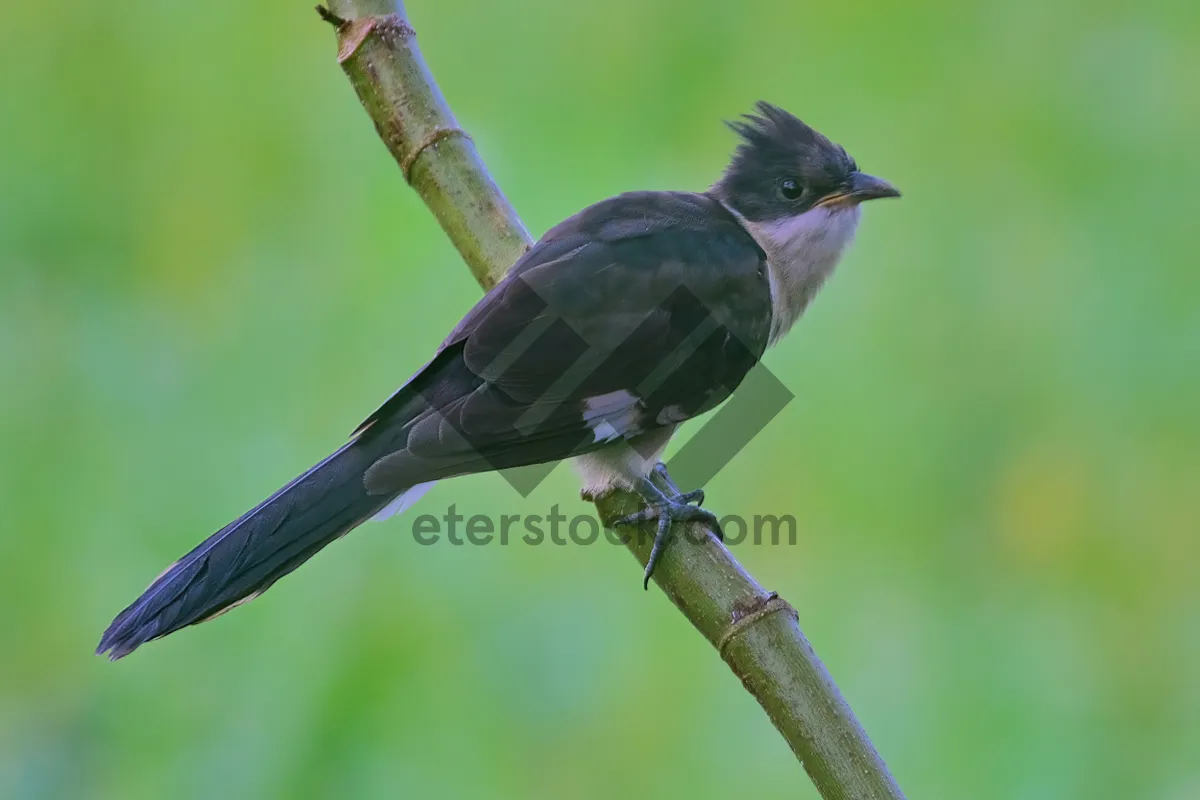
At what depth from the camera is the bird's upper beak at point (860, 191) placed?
1798mm

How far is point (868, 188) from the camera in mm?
1805

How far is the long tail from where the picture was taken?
129cm

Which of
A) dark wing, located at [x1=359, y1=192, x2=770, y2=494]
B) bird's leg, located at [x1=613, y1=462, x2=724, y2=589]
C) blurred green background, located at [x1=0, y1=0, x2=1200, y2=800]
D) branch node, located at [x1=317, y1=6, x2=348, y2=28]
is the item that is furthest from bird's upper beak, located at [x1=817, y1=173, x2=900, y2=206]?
branch node, located at [x1=317, y1=6, x2=348, y2=28]

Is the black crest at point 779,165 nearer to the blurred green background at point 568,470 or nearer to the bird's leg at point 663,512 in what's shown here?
the blurred green background at point 568,470

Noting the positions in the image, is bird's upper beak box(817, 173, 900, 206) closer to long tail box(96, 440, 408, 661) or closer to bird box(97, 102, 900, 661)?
bird box(97, 102, 900, 661)

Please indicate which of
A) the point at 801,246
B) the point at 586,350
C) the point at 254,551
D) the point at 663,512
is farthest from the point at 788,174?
the point at 254,551

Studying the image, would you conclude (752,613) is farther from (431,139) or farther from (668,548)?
(431,139)

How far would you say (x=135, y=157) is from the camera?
232 cm

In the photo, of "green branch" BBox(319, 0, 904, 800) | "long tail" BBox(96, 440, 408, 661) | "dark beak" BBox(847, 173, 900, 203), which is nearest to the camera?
"green branch" BBox(319, 0, 904, 800)

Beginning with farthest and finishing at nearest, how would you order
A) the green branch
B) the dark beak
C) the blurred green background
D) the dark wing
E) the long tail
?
the blurred green background < the dark beak < the dark wing < the long tail < the green branch

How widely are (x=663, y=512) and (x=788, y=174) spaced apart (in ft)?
2.26

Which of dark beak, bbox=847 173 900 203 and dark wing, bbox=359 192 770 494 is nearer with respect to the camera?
dark wing, bbox=359 192 770 494

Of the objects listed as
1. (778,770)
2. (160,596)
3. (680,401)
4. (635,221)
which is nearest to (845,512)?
(778,770)

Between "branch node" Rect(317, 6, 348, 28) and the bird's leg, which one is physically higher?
"branch node" Rect(317, 6, 348, 28)
